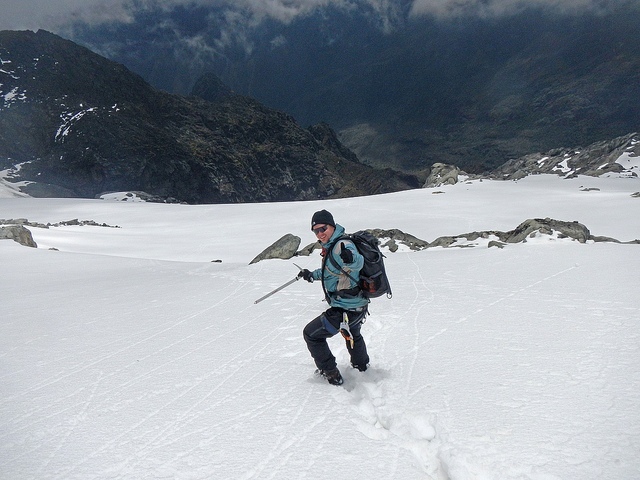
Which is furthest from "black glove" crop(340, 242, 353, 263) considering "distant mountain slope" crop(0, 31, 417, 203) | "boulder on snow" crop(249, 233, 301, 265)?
"distant mountain slope" crop(0, 31, 417, 203)

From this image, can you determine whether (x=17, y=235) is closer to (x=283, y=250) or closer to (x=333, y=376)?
(x=283, y=250)

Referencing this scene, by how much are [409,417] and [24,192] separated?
125 m

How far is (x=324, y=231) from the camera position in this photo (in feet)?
15.0

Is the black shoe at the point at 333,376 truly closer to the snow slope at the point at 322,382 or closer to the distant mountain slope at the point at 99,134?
the snow slope at the point at 322,382

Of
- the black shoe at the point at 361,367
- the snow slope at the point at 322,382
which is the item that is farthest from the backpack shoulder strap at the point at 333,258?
the snow slope at the point at 322,382

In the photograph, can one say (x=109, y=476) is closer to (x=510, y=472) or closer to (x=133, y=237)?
(x=510, y=472)

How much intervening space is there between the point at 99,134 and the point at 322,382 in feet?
529

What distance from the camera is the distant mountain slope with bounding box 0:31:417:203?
434 ft

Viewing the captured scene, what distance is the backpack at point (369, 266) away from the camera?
4.48m

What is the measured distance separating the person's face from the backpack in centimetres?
11

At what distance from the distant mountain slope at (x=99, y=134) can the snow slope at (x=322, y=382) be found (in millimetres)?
120230

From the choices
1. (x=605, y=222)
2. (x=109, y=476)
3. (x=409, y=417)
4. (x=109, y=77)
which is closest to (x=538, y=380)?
(x=409, y=417)

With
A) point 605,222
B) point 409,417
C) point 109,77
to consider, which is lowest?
point 605,222

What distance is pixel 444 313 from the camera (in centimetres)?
763
